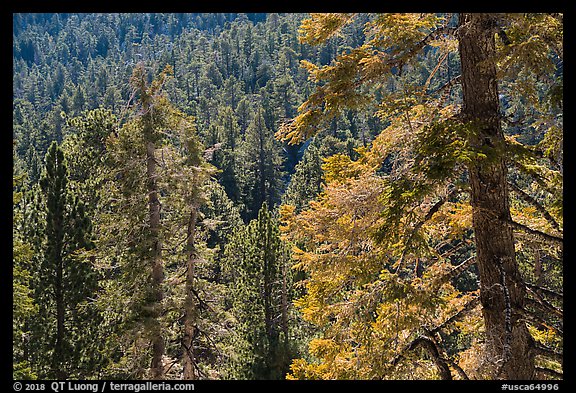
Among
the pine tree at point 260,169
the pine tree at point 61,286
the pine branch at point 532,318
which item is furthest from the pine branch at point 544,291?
the pine tree at point 260,169

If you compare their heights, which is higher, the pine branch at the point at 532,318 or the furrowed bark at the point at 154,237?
the furrowed bark at the point at 154,237

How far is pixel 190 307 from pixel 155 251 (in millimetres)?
1469

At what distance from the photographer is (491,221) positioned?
4773mm

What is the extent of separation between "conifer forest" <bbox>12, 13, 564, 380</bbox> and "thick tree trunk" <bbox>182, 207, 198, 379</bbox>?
0.14 ft

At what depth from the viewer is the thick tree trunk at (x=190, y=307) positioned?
1176 centimetres

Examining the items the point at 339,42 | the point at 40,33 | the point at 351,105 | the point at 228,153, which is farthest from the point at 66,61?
the point at 351,105

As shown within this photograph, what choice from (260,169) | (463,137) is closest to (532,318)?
(463,137)

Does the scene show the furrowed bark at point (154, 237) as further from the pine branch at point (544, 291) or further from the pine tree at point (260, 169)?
the pine tree at point (260, 169)

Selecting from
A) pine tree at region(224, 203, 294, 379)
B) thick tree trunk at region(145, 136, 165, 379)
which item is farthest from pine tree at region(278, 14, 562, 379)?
pine tree at region(224, 203, 294, 379)

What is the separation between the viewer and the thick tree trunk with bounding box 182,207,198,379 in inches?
463

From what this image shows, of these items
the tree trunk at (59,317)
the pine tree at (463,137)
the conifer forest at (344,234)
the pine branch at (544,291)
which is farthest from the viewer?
the tree trunk at (59,317)

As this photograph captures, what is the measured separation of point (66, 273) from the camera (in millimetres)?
14383

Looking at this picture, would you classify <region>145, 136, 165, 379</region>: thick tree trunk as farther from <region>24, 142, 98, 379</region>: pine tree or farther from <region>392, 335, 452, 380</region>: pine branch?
<region>392, 335, 452, 380</region>: pine branch

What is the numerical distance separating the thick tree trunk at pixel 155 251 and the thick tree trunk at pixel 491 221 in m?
7.75
